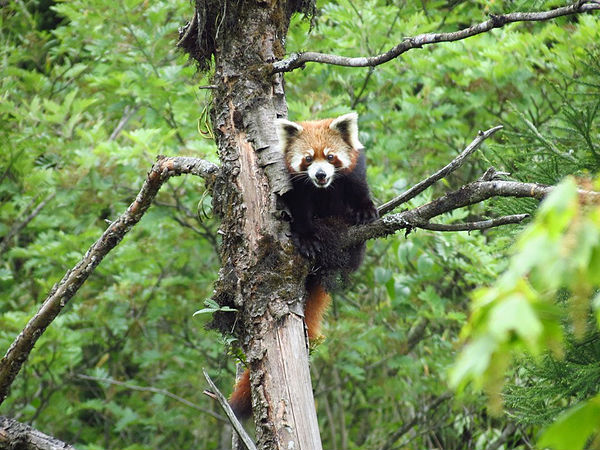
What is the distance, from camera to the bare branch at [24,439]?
2744 mm

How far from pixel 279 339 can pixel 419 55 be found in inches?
142

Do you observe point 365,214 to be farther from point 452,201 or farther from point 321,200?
point 452,201

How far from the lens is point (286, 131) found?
3.40 meters

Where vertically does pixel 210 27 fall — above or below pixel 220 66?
above

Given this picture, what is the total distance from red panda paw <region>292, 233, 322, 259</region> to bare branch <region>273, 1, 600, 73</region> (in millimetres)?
709

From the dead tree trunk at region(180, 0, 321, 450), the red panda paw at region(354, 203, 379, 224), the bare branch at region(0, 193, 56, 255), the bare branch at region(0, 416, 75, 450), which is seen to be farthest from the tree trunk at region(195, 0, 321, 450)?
the bare branch at region(0, 193, 56, 255)

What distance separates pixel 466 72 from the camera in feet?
18.4

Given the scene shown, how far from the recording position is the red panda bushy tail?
2.96m

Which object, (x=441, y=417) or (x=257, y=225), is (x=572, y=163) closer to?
(x=257, y=225)

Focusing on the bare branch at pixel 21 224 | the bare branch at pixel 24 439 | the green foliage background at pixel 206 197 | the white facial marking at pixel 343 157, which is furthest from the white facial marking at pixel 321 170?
the bare branch at pixel 21 224

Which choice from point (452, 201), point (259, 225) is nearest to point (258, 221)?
point (259, 225)

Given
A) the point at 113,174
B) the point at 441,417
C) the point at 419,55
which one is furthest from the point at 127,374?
the point at 419,55

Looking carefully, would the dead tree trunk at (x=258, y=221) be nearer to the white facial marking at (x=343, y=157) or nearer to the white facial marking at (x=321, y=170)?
the white facial marking at (x=321, y=170)

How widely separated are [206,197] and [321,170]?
5.68 feet
